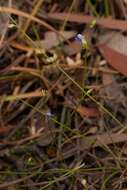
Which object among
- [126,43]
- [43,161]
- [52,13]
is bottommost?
[43,161]

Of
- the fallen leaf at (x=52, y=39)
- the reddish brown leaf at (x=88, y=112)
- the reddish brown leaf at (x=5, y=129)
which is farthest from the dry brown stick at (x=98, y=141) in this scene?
the fallen leaf at (x=52, y=39)

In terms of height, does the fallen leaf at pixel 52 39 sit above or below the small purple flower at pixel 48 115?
above

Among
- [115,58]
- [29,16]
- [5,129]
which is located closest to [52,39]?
[29,16]

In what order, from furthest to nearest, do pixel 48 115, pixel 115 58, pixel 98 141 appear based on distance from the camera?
pixel 115 58 < pixel 98 141 < pixel 48 115

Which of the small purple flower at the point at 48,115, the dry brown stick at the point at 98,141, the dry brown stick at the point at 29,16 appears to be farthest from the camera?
the dry brown stick at the point at 29,16

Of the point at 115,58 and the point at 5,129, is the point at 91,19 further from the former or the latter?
the point at 5,129

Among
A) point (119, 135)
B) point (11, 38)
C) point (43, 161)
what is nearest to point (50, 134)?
point (43, 161)

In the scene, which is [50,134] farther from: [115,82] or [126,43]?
Answer: [126,43]

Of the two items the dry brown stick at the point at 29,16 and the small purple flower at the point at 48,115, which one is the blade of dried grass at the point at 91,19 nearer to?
the dry brown stick at the point at 29,16
